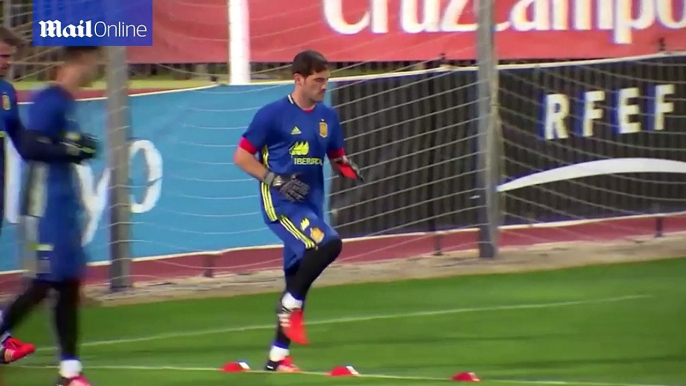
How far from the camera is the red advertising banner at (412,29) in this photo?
13000mm

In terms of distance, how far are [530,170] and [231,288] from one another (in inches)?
142

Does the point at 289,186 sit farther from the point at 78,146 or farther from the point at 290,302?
the point at 78,146

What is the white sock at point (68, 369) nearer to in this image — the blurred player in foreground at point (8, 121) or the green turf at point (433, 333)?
the green turf at point (433, 333)

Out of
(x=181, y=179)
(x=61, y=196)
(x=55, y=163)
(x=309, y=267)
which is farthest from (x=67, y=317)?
(x=181, y=179)

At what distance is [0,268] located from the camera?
1150cm

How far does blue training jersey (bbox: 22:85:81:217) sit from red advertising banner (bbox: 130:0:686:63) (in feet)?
18.1

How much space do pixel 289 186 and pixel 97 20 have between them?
208 inches

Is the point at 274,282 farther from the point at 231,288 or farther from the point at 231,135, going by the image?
the point at 231,135

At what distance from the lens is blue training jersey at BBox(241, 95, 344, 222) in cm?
797

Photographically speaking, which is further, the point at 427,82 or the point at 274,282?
the point at 427,82

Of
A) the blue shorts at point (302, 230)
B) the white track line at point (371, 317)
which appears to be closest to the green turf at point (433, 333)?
the white track line at point (371, 317)

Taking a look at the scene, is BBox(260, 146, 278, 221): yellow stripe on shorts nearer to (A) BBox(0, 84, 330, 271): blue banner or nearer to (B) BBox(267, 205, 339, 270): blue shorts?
(B) BBox(267, 205, 339, 270): blue shorts

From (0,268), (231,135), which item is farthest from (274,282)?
(0,268)

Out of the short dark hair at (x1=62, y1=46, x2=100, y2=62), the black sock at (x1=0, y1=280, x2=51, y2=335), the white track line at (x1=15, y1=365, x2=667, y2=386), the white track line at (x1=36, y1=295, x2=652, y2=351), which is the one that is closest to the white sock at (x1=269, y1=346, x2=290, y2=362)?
the white track line at (x1=15, y1=365, x2=667, y2=386)
